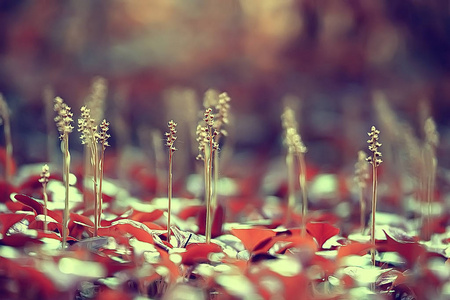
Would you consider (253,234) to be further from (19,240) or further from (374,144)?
(19,240)

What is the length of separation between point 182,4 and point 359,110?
180 centimetres

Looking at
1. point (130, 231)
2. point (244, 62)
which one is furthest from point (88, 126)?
point (244, 62)

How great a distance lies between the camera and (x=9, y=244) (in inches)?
40.2

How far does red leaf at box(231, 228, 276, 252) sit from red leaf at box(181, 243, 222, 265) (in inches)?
3.1

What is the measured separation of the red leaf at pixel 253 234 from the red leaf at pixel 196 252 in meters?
0.08

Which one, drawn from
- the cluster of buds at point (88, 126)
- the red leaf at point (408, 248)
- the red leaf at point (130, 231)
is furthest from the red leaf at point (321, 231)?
the cluster of buds at point (88, 126)

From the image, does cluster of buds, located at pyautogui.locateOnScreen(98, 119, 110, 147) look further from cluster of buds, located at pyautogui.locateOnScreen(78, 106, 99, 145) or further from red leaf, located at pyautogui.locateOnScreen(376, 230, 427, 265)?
red leaf, located at pyautogui.locateOnScreen(376, 230, 427, 265)

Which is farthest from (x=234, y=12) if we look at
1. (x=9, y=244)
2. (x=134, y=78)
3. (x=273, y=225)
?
(x=9, y=244)

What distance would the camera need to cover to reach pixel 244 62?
516 centimetres

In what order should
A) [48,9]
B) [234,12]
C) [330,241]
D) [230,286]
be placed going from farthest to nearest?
[234,12] → [48,9] → [330,241] → [230,286]

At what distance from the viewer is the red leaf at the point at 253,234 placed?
104 centimetres

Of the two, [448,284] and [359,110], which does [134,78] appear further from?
[448,284]

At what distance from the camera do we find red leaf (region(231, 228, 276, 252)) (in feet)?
3.43

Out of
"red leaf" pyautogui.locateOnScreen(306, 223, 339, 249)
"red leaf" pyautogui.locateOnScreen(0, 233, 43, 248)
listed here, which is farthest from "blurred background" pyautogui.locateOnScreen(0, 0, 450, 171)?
"red leaf" pyautogui.locateOnScreen(0, 233, 43, 248)
